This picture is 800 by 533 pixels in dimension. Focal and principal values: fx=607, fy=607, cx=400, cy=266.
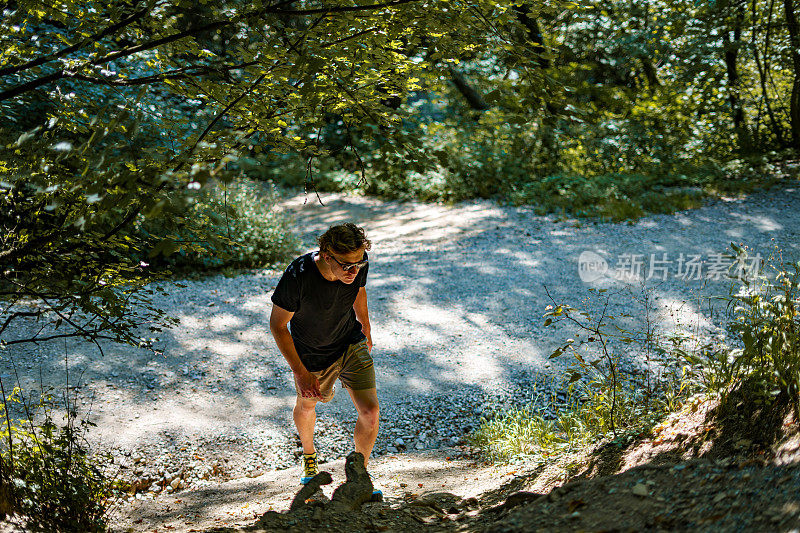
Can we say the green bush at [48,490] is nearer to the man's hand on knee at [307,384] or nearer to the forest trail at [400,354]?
the forest trail at [400,354]

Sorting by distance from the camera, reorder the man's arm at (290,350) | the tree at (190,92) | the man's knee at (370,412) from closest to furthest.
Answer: the tree at (190,92) → the man's arm at (290,350) → the man's knee at (370,412)

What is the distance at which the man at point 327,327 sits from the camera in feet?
11.1

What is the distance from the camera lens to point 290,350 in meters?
3.46

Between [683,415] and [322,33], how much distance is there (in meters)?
2.91

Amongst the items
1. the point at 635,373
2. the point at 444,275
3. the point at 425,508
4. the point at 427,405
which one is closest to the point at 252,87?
the point at 425,508

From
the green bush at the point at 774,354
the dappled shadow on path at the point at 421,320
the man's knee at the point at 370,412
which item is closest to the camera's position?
the green bush at the point at 774,354

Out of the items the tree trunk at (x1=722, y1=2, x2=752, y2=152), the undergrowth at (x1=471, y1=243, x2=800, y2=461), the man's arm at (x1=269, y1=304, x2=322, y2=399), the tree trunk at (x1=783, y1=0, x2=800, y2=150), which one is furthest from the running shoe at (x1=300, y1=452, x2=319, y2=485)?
the tree trunk at (x1=722, y1=2, x2=752, y2=152)

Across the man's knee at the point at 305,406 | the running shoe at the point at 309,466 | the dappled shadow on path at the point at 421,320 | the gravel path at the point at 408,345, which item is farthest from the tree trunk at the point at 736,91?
the running shoe at the point at 309,466

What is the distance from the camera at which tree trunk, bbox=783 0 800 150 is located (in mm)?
10414

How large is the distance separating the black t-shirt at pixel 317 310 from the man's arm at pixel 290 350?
0.18ft

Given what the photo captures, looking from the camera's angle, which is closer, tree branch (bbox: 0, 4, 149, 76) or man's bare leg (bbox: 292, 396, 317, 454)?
tree branch (bbox: 0, 4, 149, 76)

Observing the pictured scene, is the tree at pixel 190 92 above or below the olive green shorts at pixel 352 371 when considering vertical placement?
above

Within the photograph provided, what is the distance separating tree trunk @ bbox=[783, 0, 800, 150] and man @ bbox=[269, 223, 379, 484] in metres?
10.4

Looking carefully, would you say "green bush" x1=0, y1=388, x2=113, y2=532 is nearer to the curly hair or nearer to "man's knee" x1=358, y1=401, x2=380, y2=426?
"man's knee" x1=358, y1=401, x2=380, y2=426
